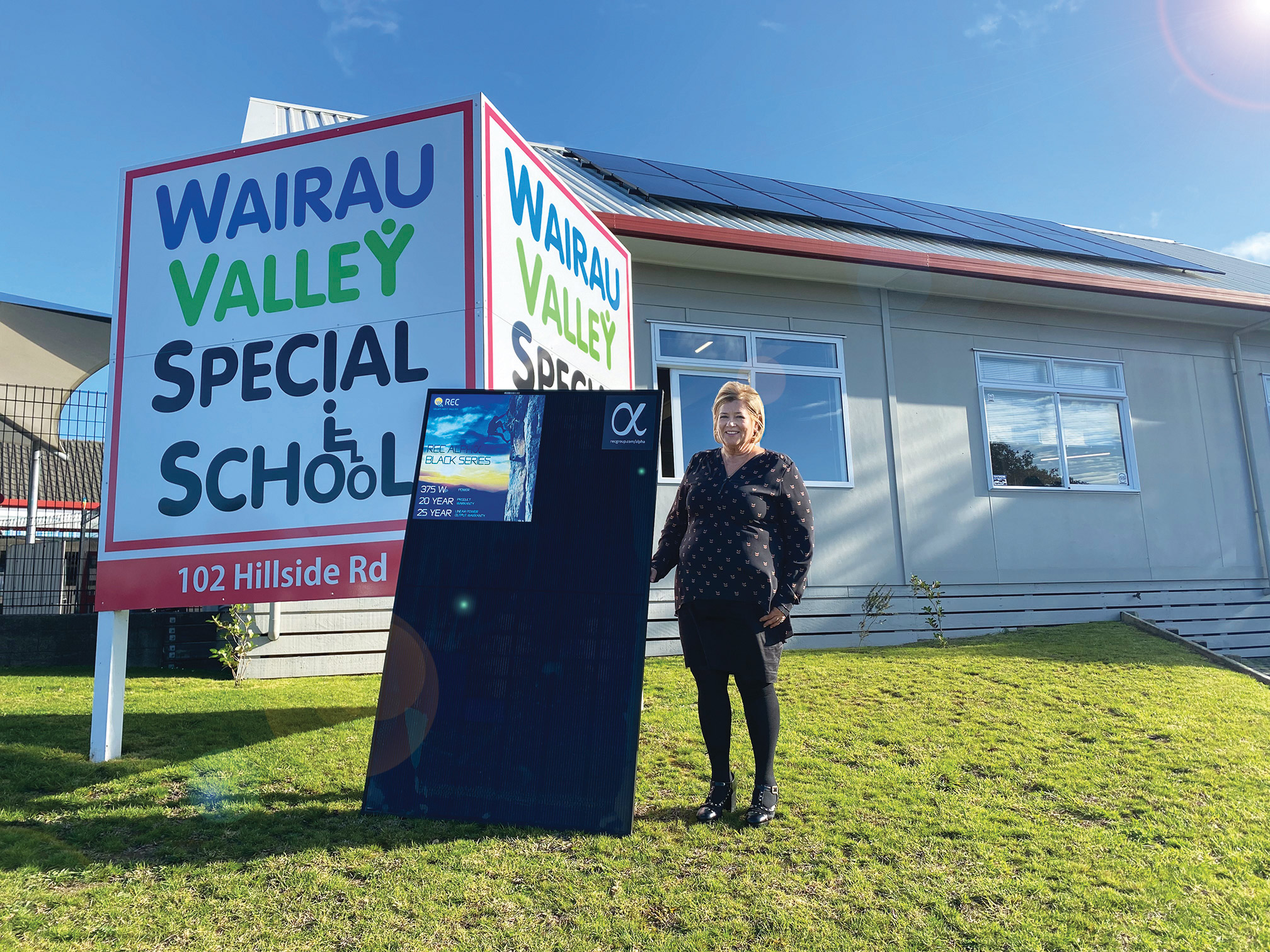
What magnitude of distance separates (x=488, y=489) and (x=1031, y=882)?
229cm

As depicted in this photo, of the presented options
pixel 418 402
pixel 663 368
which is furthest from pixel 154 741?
pixel 663 368

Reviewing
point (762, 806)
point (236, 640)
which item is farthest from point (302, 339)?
point (236, 640)

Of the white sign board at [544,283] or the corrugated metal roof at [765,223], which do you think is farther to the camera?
the corrugated metal roof at [765,223]

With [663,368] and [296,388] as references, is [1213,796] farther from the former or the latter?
[663,368]

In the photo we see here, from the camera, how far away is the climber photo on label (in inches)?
122

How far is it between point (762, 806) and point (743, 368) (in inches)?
233

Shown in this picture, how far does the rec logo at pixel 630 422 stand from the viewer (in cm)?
305

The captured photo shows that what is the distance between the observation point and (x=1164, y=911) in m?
2.43

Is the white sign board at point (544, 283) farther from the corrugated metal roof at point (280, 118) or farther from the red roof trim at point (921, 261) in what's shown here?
the corrugated metal roof at point (280, 118)

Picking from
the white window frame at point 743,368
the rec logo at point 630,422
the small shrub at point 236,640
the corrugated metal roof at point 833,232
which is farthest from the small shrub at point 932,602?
the small shrub at point 236,640

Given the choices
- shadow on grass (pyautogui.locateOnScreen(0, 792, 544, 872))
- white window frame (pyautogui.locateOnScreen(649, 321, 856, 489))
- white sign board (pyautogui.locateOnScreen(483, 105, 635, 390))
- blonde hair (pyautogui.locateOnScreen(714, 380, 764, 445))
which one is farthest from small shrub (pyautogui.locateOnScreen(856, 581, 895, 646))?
shadow on grass (pyautogui.locateOnScreen(0, 792, 544, 872))

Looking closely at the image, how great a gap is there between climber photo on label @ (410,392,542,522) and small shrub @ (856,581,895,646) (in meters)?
5.70

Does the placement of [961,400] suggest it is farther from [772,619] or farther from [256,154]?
[256,154]

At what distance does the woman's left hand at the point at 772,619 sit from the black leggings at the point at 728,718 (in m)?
0.21
